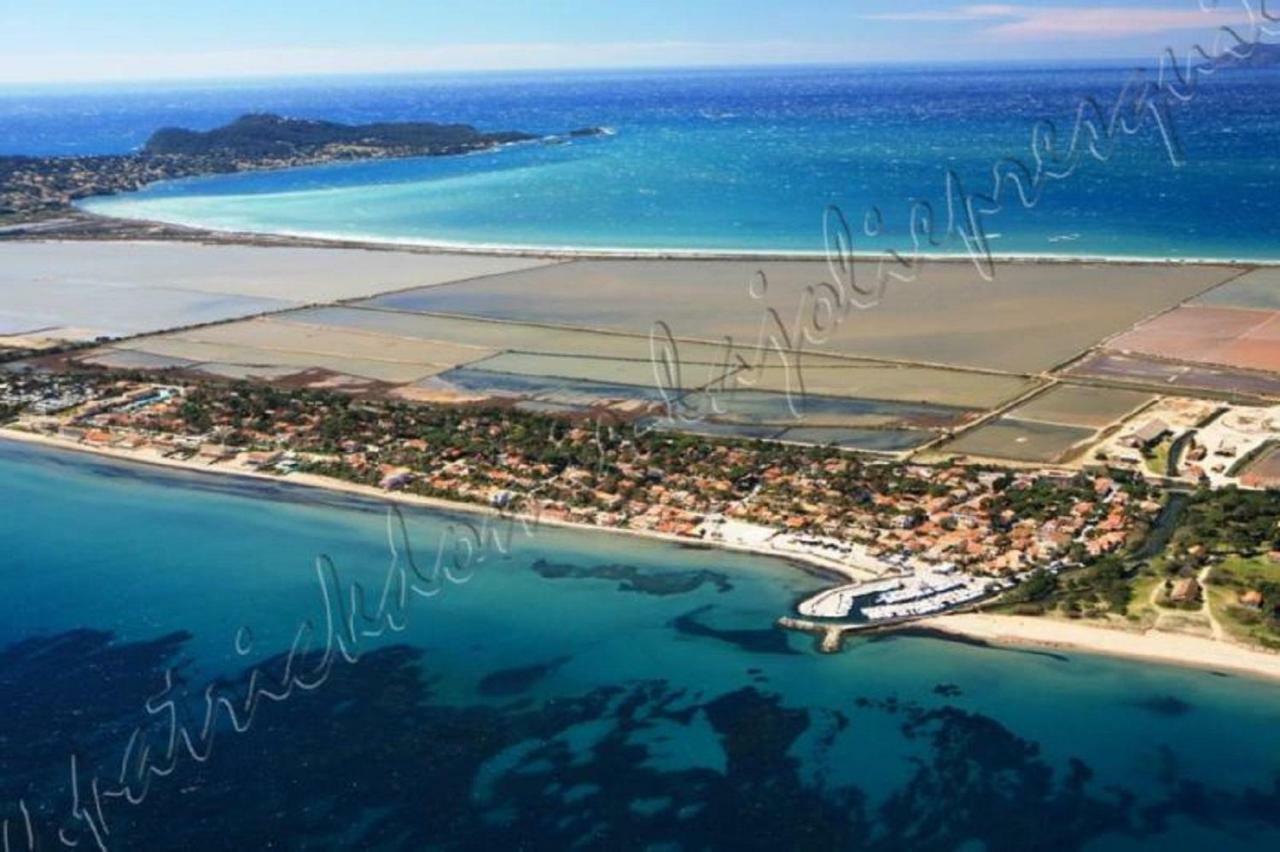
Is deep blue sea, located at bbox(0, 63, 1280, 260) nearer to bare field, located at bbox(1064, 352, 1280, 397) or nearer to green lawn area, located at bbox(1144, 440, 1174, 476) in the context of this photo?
bare field, located at bbox(1064, 352, 1280, 397)

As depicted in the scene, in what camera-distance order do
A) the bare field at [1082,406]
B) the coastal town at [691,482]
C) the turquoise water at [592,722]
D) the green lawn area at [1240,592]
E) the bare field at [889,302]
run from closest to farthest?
1. the turquoise water at [592,722]
2. the green lawn area at [1240,592]
3. the coastal town at [691,482]
4. the bare field at [1082,406]
5. the bare field at [889,302]

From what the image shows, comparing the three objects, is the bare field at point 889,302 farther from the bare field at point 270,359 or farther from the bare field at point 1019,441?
the bare field at point 270,359

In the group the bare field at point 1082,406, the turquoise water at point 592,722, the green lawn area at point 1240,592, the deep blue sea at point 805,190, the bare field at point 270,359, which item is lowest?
the turquoise water at point 592,722

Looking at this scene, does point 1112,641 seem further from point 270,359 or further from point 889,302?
point 270,359

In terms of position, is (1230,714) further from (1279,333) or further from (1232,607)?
(1279,333)

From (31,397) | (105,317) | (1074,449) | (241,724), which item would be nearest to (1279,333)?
(1074,449)

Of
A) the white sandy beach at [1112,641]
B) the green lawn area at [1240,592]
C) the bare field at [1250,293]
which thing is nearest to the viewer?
the white sandy beach at [1112,641]

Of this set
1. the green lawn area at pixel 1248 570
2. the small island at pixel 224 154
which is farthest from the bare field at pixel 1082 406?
the small island at pixel 224 154
